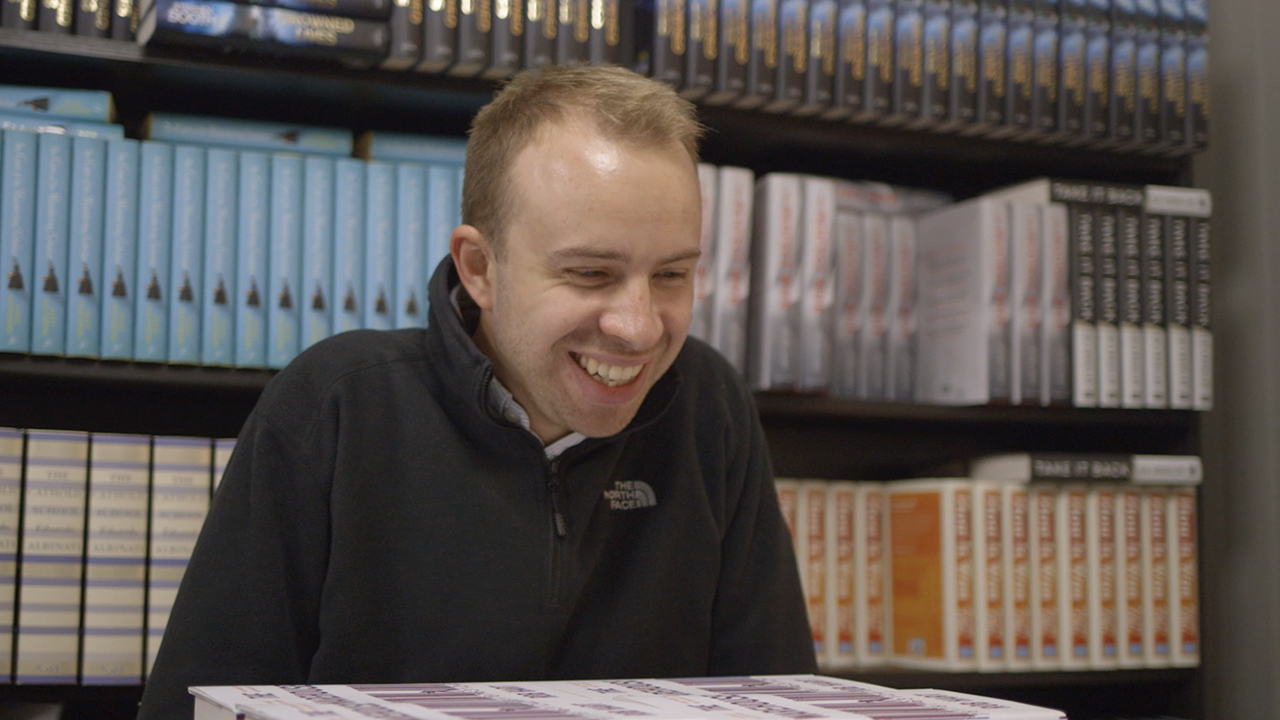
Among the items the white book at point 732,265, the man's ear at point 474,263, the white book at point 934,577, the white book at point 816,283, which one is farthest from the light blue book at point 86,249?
the white book at point 934,577

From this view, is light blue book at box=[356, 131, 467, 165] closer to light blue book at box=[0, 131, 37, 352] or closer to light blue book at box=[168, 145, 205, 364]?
light blue book at box=[168, 145, 205, 364]

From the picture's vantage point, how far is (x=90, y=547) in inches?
58.7

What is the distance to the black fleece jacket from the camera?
1.08 metres

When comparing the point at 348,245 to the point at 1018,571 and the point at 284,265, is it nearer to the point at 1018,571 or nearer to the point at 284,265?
the point at 284,265

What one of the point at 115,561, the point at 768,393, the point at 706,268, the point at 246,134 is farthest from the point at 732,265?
the point at 115,561

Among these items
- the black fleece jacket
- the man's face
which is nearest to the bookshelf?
the black fleece jacket

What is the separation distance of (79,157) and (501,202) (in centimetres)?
67

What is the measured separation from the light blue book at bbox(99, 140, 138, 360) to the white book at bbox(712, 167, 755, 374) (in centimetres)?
77

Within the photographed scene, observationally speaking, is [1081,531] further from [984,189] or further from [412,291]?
[412,291]

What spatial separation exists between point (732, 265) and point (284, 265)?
62cm

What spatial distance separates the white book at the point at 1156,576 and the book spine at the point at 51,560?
5.00ft

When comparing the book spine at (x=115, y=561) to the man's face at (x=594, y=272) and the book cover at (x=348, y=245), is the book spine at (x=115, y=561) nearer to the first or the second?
the book cover at (x=348, y=245)

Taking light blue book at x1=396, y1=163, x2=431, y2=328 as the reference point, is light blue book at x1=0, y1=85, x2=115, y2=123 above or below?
above

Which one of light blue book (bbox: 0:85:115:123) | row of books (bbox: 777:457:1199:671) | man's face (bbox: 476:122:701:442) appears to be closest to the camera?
man's face (bbox: 476:122:701:442)
